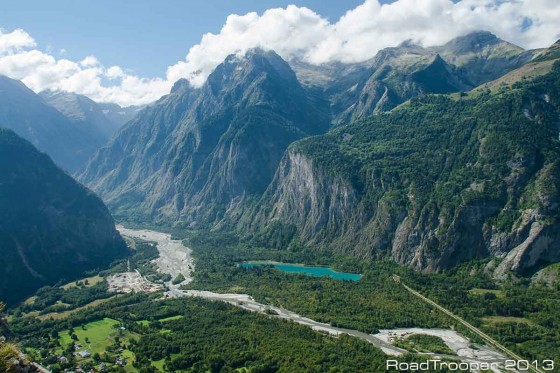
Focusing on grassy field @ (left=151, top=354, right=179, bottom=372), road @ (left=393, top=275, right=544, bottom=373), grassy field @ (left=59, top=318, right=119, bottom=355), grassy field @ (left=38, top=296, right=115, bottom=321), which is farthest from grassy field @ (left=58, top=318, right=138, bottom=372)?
road @ (left=393, top=275, right=544, bottom=373)

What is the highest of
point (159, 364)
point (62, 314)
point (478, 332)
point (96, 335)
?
point (478, 332)

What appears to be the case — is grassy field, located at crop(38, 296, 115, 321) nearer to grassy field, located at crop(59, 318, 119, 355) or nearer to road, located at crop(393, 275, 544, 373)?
grassy field, located at crop(59, 318, 119, 355)

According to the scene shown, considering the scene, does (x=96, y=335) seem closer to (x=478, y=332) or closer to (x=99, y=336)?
(x=99, y=336)

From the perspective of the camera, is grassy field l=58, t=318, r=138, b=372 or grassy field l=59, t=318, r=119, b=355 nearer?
grassy field l=58, t=318, r=138, b=372

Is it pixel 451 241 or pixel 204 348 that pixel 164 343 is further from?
pixel 451 241

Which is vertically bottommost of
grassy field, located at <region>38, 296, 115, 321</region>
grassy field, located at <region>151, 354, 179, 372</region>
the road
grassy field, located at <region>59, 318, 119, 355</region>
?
grassy field, located at <region>38, 296, 115, 321</region>

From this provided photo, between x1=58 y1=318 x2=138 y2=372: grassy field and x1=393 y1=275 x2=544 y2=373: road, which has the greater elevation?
x1=393 y1=275 x2=544 y2=373: road

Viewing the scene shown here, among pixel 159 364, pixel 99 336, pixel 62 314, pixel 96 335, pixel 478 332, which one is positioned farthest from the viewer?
pixel 62 314

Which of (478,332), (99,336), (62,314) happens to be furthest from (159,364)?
(478,332)

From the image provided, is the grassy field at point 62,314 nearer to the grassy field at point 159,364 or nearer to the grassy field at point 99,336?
the grassy field at point 99,336

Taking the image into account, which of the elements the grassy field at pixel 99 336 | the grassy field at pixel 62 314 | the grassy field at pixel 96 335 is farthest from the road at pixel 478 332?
the grassy field at pixel 62 314

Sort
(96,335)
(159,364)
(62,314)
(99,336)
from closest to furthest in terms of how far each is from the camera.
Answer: (159,364), (99,336), (96,335), (62,314)
